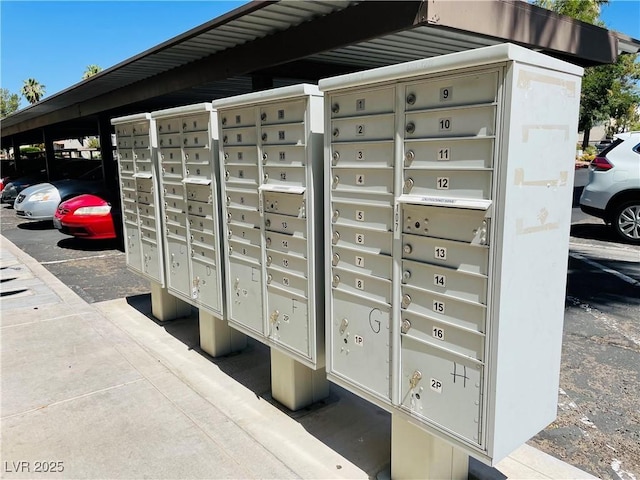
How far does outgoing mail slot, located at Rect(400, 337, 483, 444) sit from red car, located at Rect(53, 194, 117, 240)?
8796 millimetres

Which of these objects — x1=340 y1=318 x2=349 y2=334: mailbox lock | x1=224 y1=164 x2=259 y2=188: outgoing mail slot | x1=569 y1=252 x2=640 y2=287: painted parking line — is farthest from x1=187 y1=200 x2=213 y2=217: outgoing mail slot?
x1=569 y1=252 x2=640 y2=287: painted parking line

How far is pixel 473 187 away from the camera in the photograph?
223 cm

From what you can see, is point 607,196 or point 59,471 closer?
point 59,471

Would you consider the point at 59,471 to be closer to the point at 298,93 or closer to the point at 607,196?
the point at 298,93

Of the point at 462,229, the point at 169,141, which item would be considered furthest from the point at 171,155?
the point at 462,229

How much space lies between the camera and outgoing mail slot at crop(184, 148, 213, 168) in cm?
416

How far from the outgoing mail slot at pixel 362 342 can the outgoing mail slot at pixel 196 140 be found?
1.89 m

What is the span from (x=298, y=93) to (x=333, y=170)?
0.56m

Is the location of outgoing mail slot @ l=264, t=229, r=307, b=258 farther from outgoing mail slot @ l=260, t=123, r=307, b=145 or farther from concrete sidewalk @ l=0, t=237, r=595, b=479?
concrete sidewalk @ l=0, t=237, r=595, b=479

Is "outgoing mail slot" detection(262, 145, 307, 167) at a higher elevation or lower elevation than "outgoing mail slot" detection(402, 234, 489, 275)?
higher

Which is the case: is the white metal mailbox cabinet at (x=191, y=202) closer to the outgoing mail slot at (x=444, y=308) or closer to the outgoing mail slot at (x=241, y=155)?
the outgoing mail slot at (x=241, y=155)

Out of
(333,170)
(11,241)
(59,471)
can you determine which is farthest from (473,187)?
(11,241)

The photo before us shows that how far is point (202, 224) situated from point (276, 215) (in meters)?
1.19

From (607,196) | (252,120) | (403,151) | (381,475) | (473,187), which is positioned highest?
(252,120)
